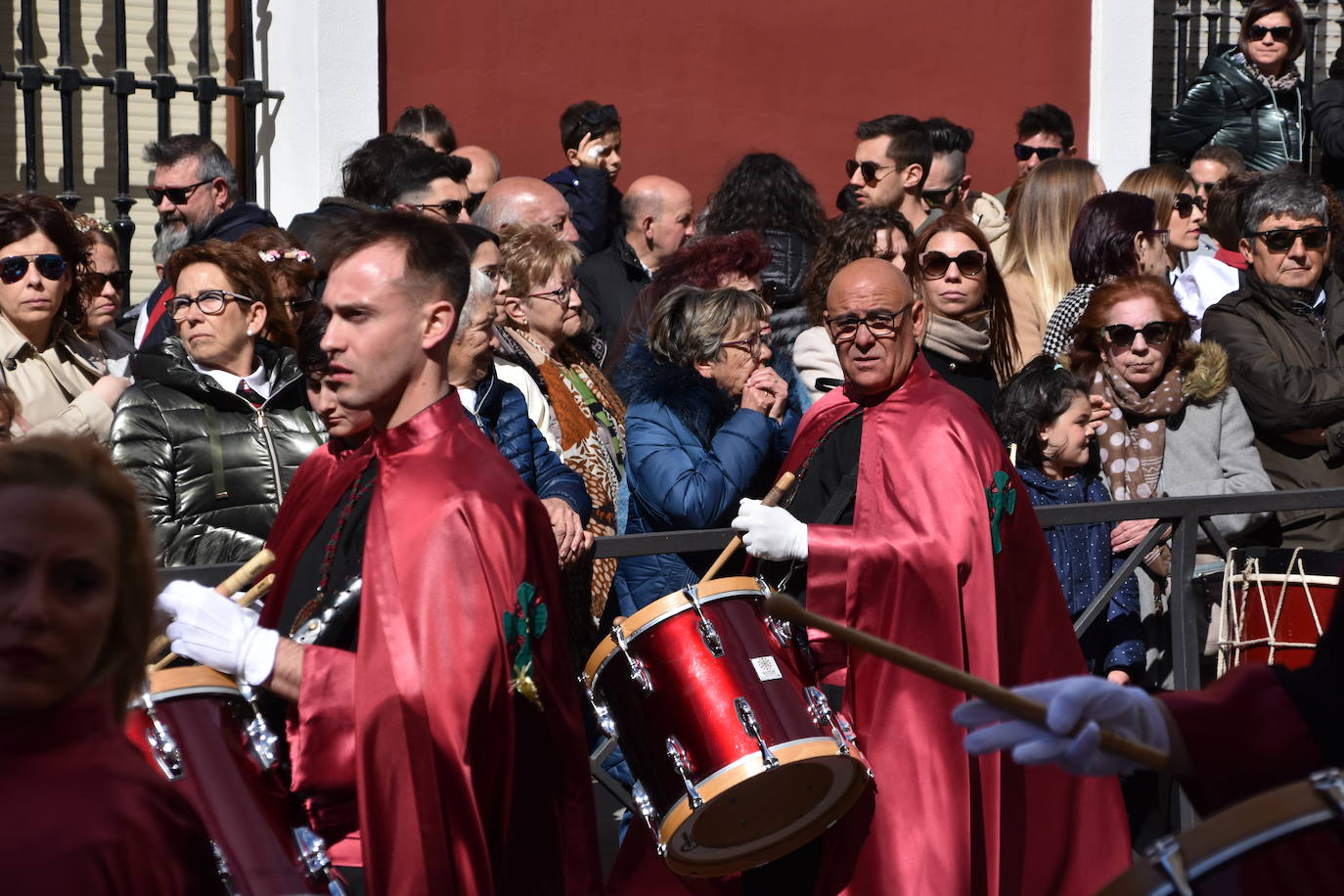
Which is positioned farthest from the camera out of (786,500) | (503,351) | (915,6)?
(915,6)

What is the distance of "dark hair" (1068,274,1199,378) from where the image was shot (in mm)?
6254

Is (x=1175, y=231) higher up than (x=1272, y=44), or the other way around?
(x=1272, y=44)

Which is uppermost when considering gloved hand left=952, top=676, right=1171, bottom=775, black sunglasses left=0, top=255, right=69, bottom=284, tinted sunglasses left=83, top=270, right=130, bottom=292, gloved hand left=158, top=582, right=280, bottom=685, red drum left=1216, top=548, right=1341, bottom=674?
black sunglasses left=0, top=255, right=69, bottom=284

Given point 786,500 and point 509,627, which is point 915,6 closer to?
point 786,500

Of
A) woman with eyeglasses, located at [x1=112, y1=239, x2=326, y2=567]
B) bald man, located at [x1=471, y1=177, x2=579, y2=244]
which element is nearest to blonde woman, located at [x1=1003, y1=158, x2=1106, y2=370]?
bald man, located at [x1=471, y1=177, x2=579, y2=244]

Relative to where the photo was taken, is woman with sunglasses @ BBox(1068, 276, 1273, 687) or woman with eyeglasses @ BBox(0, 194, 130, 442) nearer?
woman with eyeglasses @ BBox(0, 194, 130, 442)

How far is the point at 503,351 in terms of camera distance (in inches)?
223

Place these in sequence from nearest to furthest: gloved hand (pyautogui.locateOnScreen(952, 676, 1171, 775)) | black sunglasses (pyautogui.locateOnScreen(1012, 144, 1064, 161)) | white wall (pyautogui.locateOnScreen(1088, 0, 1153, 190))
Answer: gloved hand (pyautogui.locateOnScreen(952, 676, 1171, 775)) < black sunglasses (pyautogui.locateOnScreen(1012, 144, 1064, 161)) < white wall (pyautogui.locateOnScreen(1088, 0, 1153, 190))

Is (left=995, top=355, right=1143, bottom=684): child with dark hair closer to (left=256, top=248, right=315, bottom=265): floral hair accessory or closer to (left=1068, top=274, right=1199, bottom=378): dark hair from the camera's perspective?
(left=1068, top=274, right=1199, bottom=378): dark hair

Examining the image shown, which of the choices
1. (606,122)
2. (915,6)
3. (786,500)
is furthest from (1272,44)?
(786,500)

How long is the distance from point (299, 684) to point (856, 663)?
1782 mm

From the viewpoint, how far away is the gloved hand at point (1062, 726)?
2637mm

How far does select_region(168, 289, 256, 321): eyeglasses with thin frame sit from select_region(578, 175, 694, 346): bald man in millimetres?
2141

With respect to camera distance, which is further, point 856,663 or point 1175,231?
point 1175,231
